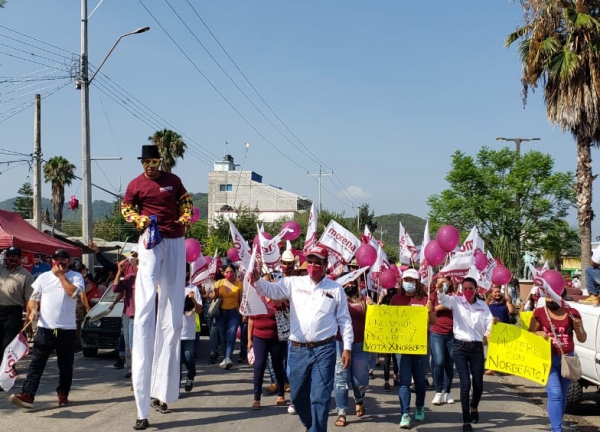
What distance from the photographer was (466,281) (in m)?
9.02

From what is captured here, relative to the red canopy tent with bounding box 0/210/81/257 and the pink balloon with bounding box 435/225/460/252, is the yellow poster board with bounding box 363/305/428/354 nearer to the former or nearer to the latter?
the pink balloon with bounding box 435/225/460/252

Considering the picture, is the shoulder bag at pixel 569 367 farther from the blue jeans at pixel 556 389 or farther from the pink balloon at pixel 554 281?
the pink balloon at pixel 554 281

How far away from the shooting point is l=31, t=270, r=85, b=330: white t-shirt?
858 cm

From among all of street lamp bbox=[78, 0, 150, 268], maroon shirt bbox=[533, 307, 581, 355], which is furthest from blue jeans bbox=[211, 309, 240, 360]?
street lamp bbox=[78, 0, 150, 268]

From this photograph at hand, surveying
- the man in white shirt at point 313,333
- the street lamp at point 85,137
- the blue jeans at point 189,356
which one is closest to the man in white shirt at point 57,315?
the blue jeans at point 189,356

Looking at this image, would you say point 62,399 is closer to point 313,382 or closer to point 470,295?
point 313,382

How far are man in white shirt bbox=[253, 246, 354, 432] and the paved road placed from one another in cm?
161

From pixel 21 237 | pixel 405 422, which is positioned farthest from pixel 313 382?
pixel 21 237

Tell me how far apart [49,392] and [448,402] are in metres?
5.76

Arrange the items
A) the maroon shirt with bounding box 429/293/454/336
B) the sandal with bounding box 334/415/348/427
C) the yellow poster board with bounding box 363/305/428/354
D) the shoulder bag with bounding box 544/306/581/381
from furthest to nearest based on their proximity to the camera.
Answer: the maroon shirt with bounding box 429/293/454/336 → the yellow poster board with bounding box 363/305/428/354 → the sandal with bounding box 334/415/348/427 → the shoulder bag with bounding box 544/306/581/381

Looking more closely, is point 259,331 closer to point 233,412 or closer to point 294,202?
point 233,412

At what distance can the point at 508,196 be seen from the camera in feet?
124

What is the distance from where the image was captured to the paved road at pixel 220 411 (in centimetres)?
780

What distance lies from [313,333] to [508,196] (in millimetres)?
33373
